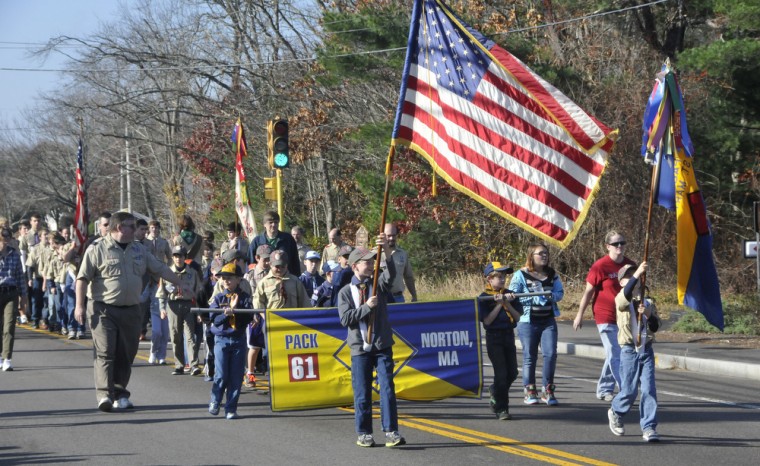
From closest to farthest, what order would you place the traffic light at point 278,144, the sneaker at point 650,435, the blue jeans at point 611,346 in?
1. the sneaker at point 650,435
2. the blue jeans at point 611,346
3. the traffic light at point 278,144

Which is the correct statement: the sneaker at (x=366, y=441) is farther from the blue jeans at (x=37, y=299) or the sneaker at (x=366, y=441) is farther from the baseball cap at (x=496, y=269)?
the blue jeans at (x=37, y=299)

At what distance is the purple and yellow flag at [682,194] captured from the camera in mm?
9305

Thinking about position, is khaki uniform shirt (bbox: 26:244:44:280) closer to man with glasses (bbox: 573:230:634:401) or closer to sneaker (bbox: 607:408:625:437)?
man with glasses (bbox: 573:230:634:401)

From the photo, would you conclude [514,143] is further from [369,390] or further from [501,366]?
[369,390]

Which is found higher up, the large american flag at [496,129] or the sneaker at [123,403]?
the large american flag at [496,129]

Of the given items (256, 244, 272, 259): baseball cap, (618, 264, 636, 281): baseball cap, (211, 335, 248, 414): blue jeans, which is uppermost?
(256, 244, 272, 259): baseball cap

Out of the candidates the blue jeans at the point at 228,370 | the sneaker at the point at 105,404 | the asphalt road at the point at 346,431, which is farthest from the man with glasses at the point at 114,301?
the blue jeans at the point at 228,370

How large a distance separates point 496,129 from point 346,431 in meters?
3.10

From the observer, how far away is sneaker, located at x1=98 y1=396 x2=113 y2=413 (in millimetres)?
11188

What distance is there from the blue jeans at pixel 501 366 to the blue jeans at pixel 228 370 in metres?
2.53

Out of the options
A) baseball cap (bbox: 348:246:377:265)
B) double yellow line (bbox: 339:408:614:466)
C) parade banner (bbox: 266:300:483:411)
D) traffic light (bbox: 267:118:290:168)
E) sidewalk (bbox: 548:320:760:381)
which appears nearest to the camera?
double yellow line (bbox: 339:408:614:466)

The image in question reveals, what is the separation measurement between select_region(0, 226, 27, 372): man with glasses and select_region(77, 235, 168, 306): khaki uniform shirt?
3747mm

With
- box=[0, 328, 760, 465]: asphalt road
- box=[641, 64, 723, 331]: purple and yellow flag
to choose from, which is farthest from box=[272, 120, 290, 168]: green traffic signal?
box=[641, 64, 723, 331]: purple and yellow flag

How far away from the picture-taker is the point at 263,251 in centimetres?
1323
